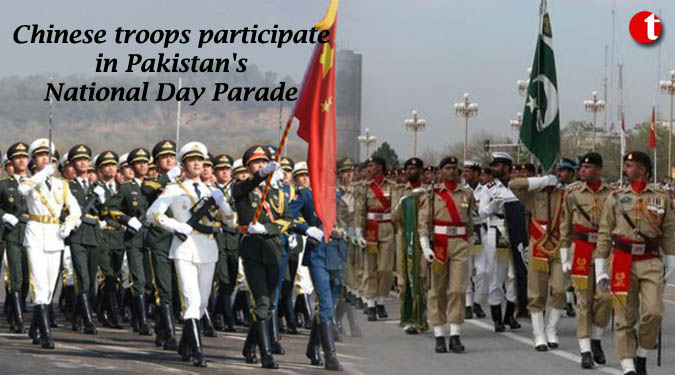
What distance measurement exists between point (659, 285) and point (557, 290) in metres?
2.32

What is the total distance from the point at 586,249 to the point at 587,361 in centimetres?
108

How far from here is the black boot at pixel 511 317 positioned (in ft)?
51.6

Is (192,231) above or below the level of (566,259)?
above

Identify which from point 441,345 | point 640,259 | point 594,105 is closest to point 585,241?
point 640,259

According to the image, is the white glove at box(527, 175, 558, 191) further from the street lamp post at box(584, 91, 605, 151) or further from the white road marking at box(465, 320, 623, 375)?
the street lamp post at box(584, 91, 605, 151)

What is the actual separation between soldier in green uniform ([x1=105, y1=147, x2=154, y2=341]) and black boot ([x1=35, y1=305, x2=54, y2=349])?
2006mm

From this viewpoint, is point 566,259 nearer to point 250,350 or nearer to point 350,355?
point 350,355

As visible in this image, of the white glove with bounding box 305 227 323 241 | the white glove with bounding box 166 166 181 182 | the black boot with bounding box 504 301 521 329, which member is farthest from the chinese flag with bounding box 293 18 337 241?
the black boot with bounding box 504 301 521 329

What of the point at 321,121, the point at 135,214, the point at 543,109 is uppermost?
the point at 543,109

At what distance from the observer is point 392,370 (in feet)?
40.0

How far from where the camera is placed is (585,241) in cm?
1275

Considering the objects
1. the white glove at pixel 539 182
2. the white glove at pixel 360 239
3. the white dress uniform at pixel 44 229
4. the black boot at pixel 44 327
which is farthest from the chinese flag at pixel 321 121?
the white glove at pixel 360 239

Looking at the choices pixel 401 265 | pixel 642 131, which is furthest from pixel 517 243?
pixel 642 131

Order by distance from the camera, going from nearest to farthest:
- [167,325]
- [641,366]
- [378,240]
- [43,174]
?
[641,366], [167,325], [43,174], [378,240]
